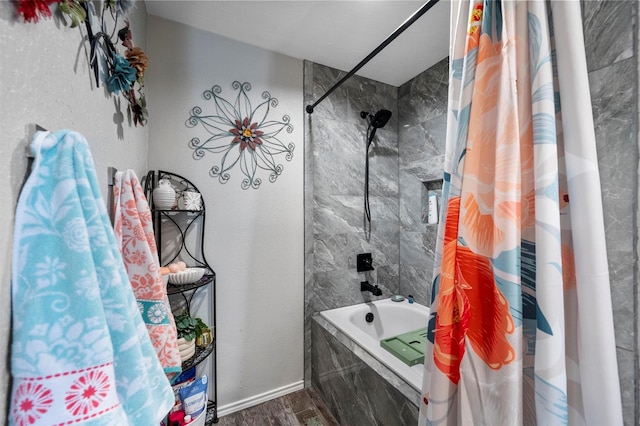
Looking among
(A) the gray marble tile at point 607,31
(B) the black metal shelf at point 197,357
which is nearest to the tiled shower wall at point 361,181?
(B) the black metal shelf at point 197,357

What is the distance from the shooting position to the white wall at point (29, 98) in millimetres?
381

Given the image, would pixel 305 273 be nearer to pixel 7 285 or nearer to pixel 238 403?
pixel 238 403

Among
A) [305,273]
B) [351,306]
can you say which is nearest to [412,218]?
[351,306]

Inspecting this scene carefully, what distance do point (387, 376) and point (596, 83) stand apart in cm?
127

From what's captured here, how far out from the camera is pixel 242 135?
1.71m

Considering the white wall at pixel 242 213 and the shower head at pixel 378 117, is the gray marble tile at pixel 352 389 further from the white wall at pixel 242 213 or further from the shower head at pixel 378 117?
the shower head at pixel 378 117

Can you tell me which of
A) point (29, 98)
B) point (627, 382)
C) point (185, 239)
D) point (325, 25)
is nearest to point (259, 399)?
point (185, 239)

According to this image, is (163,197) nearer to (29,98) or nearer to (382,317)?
(29,98)

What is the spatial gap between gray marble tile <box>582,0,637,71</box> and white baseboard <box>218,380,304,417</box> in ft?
7.12

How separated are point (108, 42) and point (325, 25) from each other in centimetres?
123

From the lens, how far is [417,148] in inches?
84.0

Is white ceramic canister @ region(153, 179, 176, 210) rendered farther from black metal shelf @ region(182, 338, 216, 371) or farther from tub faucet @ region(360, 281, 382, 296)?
tub faucet @ region(360, 281, 382, 296)

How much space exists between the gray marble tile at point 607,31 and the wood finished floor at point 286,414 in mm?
1972

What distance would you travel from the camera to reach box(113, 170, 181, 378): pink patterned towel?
30.6 inches
